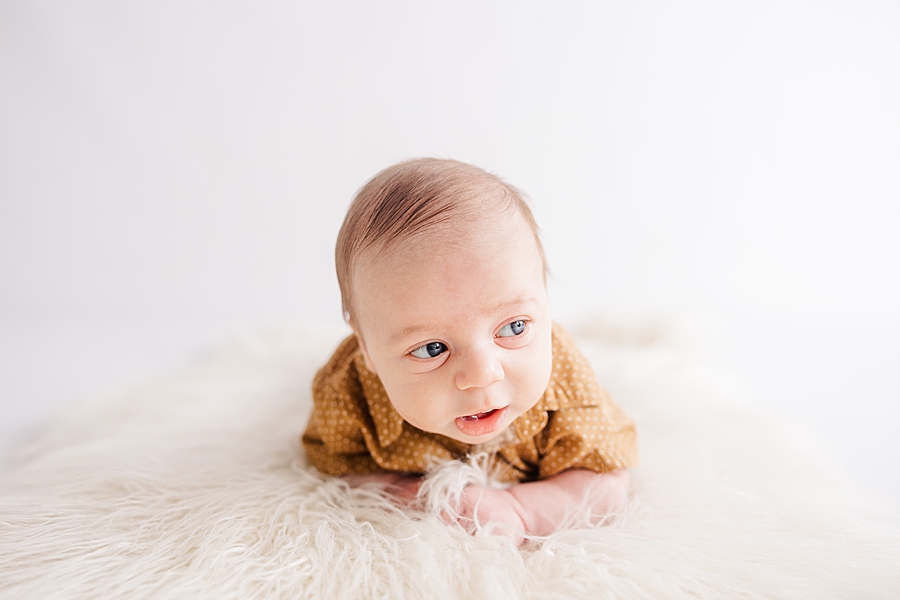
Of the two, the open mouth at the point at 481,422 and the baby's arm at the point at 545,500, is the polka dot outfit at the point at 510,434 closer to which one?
the baby's arm at the point at 545,500

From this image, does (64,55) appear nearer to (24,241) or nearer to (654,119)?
(24,241)

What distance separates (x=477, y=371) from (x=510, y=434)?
252 millimetres

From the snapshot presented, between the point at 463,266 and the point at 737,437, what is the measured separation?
674mm

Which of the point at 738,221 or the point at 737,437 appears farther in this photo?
the point at 738,221

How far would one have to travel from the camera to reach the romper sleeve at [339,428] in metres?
1.14

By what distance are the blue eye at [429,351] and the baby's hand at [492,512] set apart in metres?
0.23

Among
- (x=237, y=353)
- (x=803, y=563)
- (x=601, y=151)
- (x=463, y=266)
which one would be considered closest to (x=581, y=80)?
(x=601, y=151)

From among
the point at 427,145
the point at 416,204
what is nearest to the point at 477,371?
the point at 416,204

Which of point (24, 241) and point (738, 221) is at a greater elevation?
point (24, 241)

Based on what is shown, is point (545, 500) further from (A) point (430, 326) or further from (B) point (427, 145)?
(B) point (427, 145)

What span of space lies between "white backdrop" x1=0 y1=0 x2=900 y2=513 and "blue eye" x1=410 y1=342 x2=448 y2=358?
112cm

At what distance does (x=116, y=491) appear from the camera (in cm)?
109

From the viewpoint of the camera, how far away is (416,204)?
3.05 feet

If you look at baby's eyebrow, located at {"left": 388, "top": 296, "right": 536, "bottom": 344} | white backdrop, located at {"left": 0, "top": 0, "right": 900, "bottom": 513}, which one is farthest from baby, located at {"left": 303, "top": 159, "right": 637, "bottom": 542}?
white backdrop, located at {"left": 0, "top": 0, "right": 900, "bottom": 513}
